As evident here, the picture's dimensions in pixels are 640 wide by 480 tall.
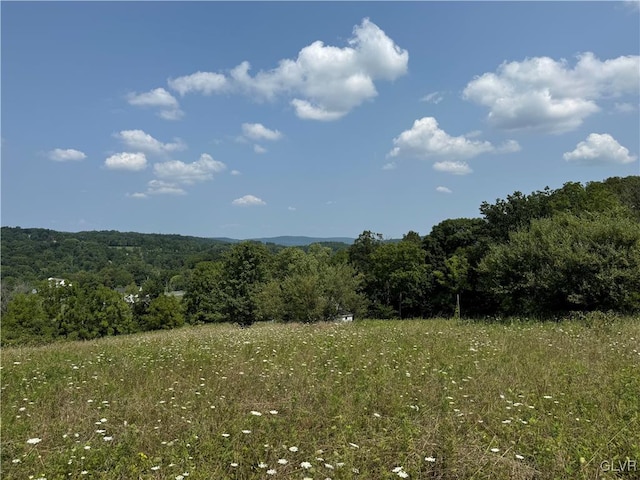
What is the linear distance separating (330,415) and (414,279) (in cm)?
4601

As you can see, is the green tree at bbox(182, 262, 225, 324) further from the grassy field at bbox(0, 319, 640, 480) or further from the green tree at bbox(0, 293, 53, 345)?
the grassy field at bbox(0, 319, 640, 480)

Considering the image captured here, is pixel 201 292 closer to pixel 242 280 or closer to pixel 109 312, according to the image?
pixel 109 312

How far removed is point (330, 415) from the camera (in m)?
4.81

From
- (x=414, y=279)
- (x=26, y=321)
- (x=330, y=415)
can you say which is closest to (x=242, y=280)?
(x=414, y=279)

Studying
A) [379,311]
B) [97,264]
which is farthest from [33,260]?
[379,311]

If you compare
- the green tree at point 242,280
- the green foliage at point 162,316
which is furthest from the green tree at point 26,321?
the green tree at point 242,280

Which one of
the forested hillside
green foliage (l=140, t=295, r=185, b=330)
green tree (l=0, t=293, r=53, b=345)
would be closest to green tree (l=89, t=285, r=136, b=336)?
the forested hillside

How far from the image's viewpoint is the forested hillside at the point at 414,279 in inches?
621

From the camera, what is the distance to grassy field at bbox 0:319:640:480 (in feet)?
12.0

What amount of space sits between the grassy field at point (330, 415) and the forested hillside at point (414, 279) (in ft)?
28.9

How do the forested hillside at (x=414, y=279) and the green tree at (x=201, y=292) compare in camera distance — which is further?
the green tree at (x=201, y=292)

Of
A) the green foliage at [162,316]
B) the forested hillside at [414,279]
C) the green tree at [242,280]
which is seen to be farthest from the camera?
the green foliage at [162,316]

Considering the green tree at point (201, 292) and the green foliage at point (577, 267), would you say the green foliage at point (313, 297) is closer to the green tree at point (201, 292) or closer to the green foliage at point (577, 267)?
the green foliage at point (577, 267)

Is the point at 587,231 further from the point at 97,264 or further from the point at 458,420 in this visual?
the point at 97,264
